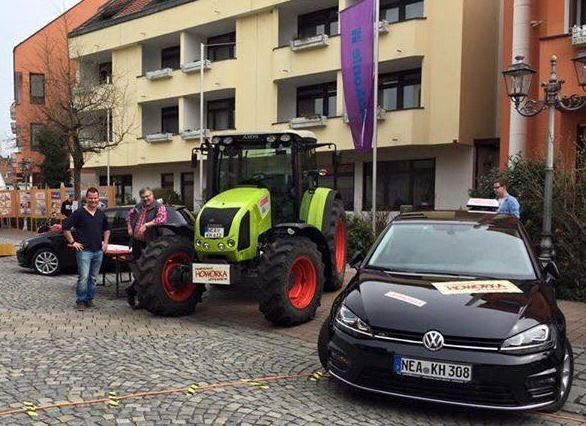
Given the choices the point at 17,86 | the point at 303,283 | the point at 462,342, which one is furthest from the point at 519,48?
the point at 17,86

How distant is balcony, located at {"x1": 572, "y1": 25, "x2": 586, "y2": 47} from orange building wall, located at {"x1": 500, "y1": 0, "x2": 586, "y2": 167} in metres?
0.20

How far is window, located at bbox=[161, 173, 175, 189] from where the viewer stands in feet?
102

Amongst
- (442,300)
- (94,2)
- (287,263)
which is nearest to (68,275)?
(287,263)

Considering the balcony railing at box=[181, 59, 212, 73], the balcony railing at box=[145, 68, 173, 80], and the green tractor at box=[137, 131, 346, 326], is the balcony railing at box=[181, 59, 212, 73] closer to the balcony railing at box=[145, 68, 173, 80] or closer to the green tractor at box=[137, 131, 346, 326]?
the balcony railing at box=[145, 68, 173, 80]

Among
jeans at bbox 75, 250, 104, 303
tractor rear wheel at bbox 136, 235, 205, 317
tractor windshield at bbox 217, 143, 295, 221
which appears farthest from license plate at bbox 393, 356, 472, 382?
jeans at bbox 75, 250, 104, 303

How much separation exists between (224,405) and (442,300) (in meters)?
1.90

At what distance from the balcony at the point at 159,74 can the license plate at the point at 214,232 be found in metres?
22.1

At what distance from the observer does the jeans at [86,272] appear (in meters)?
9.02

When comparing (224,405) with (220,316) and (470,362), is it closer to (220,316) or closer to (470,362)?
(470,362)

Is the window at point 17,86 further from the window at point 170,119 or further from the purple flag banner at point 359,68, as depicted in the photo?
the purple flag banner at point 359,68

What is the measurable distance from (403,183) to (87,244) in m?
15.2

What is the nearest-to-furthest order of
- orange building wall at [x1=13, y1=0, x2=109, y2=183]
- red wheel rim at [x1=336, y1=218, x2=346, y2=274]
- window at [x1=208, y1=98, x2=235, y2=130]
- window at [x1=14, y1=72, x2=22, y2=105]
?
red wheel rim at [x1=336, y1=218, x2=346, y2=274] → window at [x1=208, y1=98, x2=235, y2=130] → orange building wall at [x1=13, y1=0, x2=109, y2=183] → window at [x1=14, y1=72, x2=22, y2=105]

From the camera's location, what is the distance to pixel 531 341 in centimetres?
453

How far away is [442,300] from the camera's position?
16.0 ft
